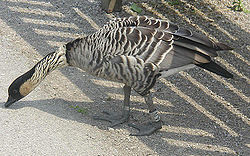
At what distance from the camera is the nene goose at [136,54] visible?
4.96m

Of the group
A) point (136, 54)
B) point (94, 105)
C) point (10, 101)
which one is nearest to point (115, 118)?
point (94, 105)

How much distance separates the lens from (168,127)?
550 centimetres

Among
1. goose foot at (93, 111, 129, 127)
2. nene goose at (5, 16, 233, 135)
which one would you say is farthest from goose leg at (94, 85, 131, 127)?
nene goose at (5, 16, 233, 135)

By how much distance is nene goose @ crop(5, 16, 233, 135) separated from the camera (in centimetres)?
496

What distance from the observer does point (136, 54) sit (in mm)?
4953

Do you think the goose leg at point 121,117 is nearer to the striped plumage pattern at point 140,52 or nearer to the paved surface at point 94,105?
the paved surface at point 94,105

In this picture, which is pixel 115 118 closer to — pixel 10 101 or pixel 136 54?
pixel 136 54

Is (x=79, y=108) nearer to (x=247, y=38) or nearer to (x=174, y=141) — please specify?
(x=174, y=141)

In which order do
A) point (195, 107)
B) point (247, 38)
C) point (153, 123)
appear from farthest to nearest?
point (247, 38)
point (195, 107)
point (153, 123)

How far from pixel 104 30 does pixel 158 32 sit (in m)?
0.64

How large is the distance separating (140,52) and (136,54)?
5cm

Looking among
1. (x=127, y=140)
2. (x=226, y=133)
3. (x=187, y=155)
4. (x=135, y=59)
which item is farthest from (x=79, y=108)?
(x=226, y=133)

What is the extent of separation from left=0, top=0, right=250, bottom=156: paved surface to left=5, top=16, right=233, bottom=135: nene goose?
0.52 m

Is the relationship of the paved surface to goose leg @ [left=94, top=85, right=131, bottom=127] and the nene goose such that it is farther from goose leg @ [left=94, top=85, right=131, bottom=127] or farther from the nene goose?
the nene goose
